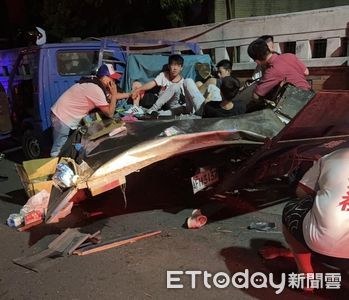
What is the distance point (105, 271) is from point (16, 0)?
13.4 metres

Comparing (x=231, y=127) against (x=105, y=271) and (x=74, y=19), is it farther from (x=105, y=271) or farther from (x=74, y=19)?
(x=74, y=19)

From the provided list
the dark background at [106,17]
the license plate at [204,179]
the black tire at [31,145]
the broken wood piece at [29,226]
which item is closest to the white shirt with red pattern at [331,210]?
the license plate at [204,179]

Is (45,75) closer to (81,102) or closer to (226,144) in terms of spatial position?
(81,102)

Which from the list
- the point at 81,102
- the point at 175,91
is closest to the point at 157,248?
the point at 81,102

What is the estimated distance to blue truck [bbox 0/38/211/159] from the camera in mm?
6418

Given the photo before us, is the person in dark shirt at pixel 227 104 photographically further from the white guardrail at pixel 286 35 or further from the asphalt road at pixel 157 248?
the white guardrail at pixel 286 35

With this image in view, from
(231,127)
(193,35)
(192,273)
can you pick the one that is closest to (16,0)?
(193,35)

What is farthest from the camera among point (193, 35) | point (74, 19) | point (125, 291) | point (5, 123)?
point (74, 19)

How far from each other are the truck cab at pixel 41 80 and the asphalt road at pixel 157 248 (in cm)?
148

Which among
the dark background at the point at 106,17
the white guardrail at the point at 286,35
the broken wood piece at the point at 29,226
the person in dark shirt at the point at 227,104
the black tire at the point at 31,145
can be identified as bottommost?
the broken wood piece at the point at 29,226

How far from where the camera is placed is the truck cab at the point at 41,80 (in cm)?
641

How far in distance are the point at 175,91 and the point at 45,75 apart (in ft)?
6.77

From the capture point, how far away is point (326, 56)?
654cm

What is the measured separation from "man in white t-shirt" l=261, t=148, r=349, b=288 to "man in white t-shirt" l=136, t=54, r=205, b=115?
11.4ft
